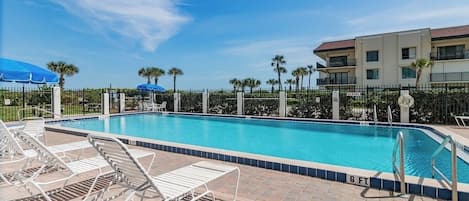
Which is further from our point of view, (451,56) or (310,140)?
(451,56)

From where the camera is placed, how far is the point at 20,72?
8094 mm

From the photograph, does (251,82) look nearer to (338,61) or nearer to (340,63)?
(338,61)

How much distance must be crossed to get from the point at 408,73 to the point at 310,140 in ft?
91.2

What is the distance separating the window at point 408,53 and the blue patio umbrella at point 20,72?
34.4 m

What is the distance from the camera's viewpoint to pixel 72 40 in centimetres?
2141

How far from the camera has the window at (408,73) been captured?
32.5 metres

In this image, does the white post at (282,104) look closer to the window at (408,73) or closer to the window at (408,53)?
the window at (408,53)

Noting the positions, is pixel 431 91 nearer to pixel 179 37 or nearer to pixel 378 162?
pixel 378 162

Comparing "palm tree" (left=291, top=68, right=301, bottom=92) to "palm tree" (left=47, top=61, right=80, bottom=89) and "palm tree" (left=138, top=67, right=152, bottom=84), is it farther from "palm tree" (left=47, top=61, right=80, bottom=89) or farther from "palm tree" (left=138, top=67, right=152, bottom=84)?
"palm tree" (left=47, top=61, right=80, bottom=89)

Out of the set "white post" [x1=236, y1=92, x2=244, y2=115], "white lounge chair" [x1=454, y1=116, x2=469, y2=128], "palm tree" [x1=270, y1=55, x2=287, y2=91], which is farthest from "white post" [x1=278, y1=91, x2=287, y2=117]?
"palm tree" [x1=270, y1=55, x2=287, y2=91]

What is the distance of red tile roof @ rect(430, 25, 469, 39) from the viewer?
30.2m

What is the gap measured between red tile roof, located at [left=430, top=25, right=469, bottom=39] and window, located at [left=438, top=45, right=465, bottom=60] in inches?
53.8

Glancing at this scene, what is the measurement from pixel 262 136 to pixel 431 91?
8.42 metres

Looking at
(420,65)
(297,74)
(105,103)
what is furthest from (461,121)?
(297,74)
